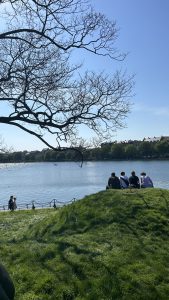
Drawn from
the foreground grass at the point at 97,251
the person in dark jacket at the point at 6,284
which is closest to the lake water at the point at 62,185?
the foreground grass at the point at 97,251

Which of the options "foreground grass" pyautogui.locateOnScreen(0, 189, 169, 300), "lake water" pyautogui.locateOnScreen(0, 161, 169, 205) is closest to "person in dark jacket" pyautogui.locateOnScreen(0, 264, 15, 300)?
"foreground grass" pyautogui.locateOnScreen(0, 189, 169, 300)

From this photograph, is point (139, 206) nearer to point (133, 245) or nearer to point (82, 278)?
point (133, 245)

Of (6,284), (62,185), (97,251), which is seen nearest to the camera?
(6,284)

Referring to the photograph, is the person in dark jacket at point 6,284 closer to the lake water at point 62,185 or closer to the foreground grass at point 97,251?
the foreground grass at point 97,251

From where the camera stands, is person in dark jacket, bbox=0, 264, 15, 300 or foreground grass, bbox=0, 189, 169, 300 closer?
person in dark jacket, bbox=0, 264, 15, 300

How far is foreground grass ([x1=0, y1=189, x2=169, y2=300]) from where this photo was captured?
9.79m

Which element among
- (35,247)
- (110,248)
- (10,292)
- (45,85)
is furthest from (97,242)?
(10,292)

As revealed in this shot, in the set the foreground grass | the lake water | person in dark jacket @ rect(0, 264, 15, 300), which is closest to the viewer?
person in dark jacket @ rect(0, 264, 15, 300)

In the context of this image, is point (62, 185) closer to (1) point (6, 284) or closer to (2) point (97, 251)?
(2) point (97, 251)

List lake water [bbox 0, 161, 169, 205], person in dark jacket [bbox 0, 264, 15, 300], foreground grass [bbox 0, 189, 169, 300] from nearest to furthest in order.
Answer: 1. person in dark jacket [bbox 0, 264, 15, 300]
2. foreground grass [bbox 0, 189, 169, 300]
3. lake water [bbox 0, 161, 169, 205]

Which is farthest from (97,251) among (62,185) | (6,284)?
(62,185)

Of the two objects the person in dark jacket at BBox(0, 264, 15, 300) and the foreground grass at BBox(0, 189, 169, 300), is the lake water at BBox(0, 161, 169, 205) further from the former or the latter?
the person in dark jacket at BBox(0, 264, 15, 300)

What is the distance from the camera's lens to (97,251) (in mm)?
11711

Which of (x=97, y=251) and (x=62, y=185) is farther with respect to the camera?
(x=62, y=185)
